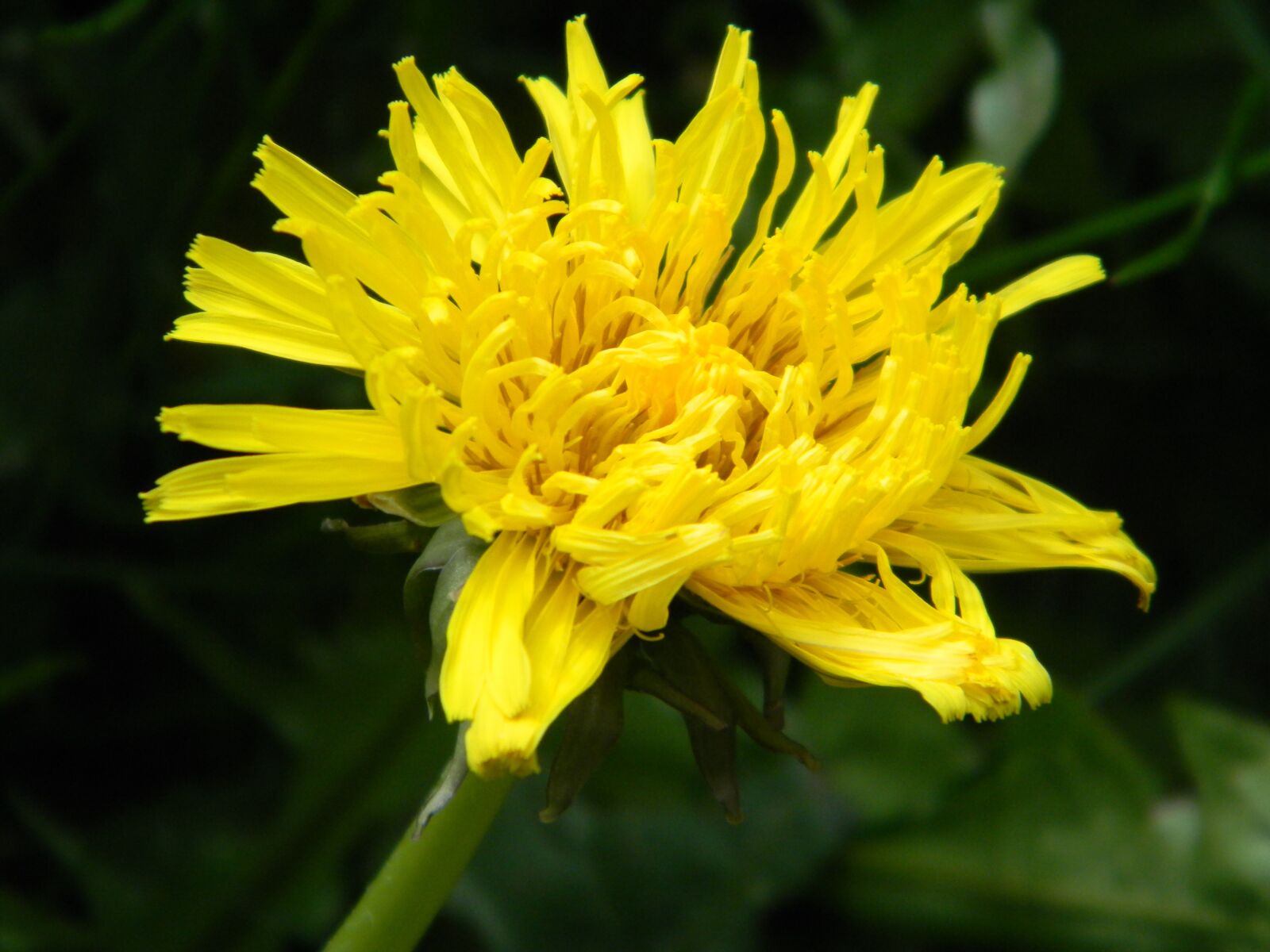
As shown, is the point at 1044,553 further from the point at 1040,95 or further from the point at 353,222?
the point at 1040,95

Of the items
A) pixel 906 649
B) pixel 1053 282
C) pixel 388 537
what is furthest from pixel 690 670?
pixel 1053 282

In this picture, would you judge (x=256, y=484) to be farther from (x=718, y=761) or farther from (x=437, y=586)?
(x=718, y=761)

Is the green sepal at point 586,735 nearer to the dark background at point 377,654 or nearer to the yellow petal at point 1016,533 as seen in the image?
the yellow petal at point 1016,533

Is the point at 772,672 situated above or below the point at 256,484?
below

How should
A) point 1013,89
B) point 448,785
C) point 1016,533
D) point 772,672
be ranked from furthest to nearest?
point 1013,89 < point 1016,533 < point 772,672 < point 448,785

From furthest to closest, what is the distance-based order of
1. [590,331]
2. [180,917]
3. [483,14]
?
[483,14] → [180,917] → [590,331]

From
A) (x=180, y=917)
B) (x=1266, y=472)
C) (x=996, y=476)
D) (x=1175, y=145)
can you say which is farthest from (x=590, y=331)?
(x=1266, y=472)

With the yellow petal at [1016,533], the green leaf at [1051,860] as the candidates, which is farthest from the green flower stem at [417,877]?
the green leaf at [1051,860]
